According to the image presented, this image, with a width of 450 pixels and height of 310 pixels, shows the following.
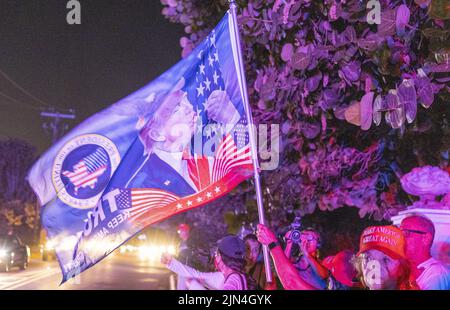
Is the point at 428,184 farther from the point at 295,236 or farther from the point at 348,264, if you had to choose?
the point at 295,236

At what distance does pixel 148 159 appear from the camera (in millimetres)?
5133

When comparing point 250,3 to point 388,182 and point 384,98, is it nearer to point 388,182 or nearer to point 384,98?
point 384,98

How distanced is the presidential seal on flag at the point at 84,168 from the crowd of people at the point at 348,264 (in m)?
0.95

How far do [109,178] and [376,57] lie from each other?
8.22ft

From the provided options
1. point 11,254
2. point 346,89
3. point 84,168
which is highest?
point 346,89

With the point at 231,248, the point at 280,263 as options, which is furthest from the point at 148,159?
the point at 280,263

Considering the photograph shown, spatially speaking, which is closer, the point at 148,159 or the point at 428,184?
the point at 428,184

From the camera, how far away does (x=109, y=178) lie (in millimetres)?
5070

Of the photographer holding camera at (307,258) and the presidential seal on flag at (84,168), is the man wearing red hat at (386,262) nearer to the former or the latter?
the photographer holding camera at (307,258)

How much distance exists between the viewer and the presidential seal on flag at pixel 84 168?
4996mm

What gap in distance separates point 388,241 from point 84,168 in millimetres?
2640

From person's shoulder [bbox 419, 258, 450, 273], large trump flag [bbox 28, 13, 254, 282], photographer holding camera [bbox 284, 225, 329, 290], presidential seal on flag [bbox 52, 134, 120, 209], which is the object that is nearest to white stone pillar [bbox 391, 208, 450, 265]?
person's shoulder [bbox 419, 258, 450, 273]

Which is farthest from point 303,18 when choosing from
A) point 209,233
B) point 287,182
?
point 209,233

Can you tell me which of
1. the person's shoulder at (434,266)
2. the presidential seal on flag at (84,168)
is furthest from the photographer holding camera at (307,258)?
the presidential seal on flag at (84,168)
